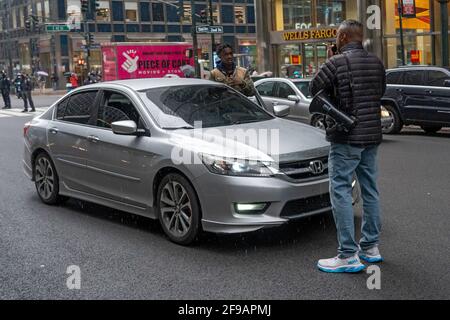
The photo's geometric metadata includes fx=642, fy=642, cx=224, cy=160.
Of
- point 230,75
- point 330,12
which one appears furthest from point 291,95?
point 330,12

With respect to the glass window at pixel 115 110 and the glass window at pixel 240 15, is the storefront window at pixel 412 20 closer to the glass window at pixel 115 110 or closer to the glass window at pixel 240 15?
the glass window at pixel 115 110

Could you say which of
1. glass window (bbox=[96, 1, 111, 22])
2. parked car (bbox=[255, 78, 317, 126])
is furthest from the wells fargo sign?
glass window (bbox=[96, 1, 111, 22])

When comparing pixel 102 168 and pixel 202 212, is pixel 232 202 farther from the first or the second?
pixel 102 168

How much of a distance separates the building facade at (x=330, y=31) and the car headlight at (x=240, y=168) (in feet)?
55.5

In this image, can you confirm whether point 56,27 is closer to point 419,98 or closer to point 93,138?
point 419,98

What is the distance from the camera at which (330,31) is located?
2859cm

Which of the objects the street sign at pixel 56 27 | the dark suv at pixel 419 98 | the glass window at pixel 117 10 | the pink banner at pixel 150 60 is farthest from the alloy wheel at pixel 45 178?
the glass window at pixel 117 10

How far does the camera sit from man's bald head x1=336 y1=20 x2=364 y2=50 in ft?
15.4

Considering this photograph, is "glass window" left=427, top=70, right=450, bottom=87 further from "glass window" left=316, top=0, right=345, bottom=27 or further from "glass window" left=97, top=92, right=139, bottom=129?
"glass window" left=316, top=0, right=345, bottom=27

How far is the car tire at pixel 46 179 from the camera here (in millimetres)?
7523

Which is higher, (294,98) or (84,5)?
(84,5)

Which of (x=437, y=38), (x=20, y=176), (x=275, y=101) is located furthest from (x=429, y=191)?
(x=437, y=38)

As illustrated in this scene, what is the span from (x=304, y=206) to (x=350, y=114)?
1.17 meters

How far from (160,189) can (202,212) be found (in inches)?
22.6
